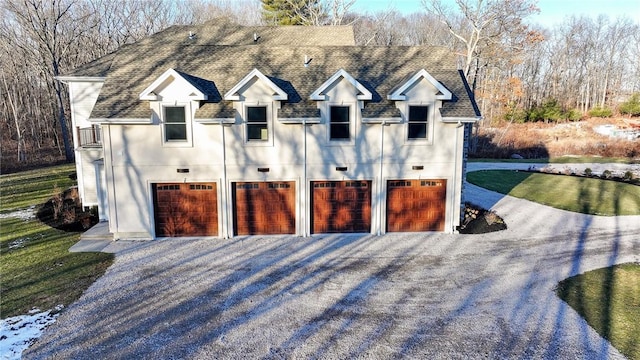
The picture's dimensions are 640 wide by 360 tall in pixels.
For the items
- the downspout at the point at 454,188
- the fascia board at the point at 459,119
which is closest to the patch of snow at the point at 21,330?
the downspout at the point at 454,188

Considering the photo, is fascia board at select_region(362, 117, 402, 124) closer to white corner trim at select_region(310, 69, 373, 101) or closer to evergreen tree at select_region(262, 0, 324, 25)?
white corner trim at select_region(310, 69, 373, 101)

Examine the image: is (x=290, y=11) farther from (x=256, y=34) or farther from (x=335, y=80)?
(x=335, y=80)

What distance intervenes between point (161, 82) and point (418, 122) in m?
9.51

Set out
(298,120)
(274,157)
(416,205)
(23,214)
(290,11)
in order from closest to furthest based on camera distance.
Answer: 1. (298,120)
2. (274,157)
3. (416,205)
4. (23,214)
5. (290,11)

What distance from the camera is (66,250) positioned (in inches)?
537

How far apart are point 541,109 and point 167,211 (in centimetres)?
4725

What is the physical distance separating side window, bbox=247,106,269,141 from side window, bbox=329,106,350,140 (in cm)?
246

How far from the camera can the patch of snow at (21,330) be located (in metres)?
7.88

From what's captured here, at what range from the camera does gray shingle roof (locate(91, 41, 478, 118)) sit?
47.4 feet

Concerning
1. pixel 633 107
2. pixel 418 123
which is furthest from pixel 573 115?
pixel 418 123

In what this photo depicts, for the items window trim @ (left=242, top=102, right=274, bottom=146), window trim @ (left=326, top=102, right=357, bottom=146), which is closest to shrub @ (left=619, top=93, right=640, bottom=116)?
window trim @ (left=326, top=102, right=357, bottom=146)

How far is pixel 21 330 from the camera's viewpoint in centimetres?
859

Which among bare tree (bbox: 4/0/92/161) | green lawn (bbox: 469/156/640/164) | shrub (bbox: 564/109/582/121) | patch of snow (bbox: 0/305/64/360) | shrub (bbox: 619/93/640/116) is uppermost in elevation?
bare tree (bbox: 4/0/92/161)

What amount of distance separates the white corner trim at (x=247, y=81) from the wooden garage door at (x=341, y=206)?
3501 mm
